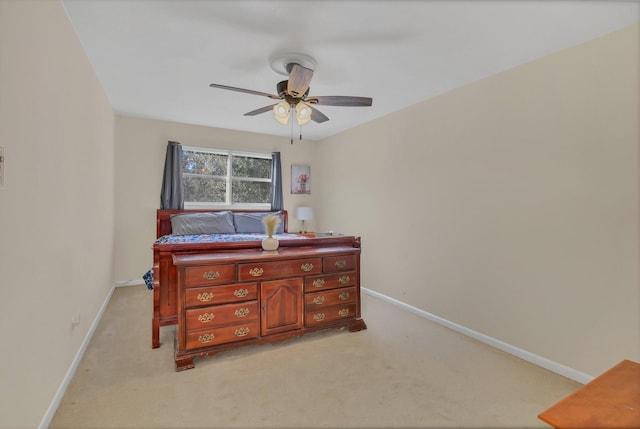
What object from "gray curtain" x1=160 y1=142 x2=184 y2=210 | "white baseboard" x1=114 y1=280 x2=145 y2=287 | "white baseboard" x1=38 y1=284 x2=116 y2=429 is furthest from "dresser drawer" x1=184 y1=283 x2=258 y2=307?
"white baseboard" x1=114 y1=280 x2=145 y2=287

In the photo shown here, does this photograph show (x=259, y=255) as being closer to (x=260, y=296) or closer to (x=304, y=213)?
(x=260, y=296)

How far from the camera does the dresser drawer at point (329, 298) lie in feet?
8.81

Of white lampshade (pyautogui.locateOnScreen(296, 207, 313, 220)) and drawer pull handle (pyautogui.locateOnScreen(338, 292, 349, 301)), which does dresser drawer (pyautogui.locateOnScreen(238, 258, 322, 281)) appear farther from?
white lampshade (pyautogui.locateOnScreen(296, 207, 313, 220))

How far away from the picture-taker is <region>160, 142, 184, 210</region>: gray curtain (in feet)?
14.3

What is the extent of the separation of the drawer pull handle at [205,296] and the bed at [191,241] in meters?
0.45

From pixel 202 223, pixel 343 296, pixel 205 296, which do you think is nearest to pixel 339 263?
pixel 343 296

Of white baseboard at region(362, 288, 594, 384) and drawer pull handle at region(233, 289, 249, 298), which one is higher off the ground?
drawer pull handle at region(233, 289, 249, 298)

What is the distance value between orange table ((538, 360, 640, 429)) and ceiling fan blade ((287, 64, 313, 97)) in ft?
7.09

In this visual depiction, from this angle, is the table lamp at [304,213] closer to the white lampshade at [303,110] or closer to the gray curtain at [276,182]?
the gray curtain at [276,182]

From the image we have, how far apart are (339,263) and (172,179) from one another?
116 inches

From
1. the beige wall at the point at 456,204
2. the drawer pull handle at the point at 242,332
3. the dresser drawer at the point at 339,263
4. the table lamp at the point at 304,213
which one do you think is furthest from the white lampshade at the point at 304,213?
the drawer pull handle at the point at 242,332

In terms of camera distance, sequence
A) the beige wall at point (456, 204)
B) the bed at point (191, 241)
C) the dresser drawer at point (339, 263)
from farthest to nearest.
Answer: the dresser drawer at point (339, 263) → the bed at point (191, 241) → the beige wall at point (456, 204)

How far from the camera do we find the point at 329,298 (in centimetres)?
279

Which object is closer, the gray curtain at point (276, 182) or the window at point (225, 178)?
the window at point (225, 178)
